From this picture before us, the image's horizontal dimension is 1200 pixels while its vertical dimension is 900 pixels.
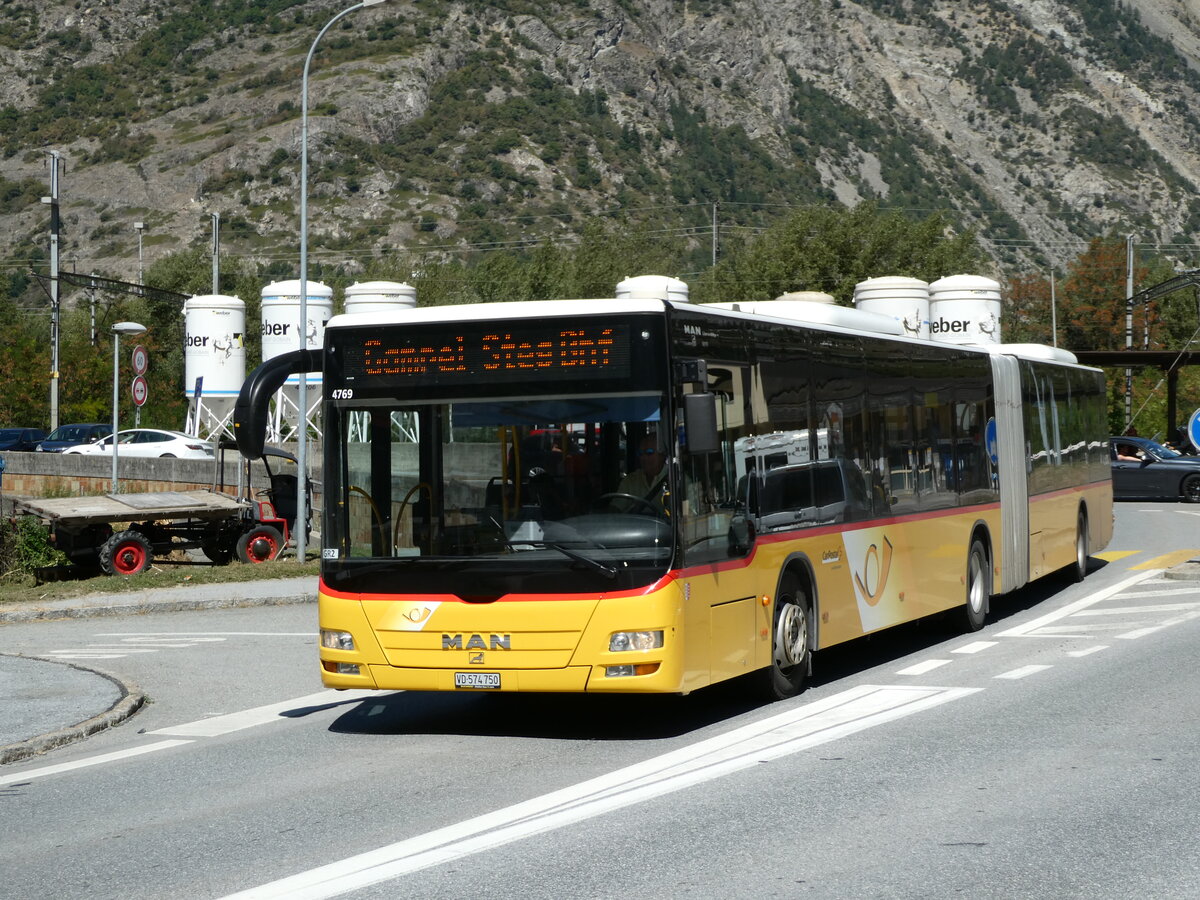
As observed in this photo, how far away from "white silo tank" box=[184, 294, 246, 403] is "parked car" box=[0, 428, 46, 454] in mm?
9354

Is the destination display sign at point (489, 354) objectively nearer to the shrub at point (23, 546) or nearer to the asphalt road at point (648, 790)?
the asphalt road at point (648, 790)

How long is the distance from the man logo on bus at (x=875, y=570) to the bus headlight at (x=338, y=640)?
4368mm

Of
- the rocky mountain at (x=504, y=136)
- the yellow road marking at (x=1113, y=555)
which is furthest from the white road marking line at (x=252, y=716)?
the rocky mountain at (x=504, y=136)

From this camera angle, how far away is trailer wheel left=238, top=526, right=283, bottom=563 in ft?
84.5

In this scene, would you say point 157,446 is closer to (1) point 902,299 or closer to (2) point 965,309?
(1) point 902,299

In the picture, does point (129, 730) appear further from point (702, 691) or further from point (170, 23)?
point (170, 23)

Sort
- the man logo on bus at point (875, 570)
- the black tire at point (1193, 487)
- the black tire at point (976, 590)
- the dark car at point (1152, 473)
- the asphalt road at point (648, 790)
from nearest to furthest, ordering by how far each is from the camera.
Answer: the asphalt road at point (648, 790)
the man logo on bus at point (875, 570)
the black tire at point (976, 590)
the black tire at point (1193, 487)
the dark car at point (1152, 473)

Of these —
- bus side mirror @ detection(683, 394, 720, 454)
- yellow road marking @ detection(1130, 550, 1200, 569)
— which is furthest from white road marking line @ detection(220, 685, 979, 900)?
yellow road marking @ detection(1130, 550, 1200, 569)

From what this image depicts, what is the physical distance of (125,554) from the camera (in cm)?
2412

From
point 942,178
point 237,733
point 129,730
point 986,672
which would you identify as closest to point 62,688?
point 129,730

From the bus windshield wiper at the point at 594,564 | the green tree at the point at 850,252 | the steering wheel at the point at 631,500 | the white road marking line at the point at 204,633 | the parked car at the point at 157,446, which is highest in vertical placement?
the green tree at the point at 850,252

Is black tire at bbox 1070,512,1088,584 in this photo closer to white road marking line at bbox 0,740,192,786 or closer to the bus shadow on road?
the bus shadow on road

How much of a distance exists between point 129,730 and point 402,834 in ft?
15.0

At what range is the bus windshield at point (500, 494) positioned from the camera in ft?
32.0
